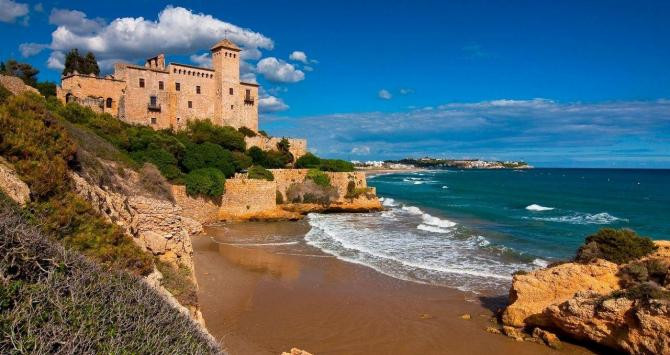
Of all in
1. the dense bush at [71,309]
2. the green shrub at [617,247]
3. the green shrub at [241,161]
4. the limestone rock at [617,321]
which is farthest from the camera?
the green shrub at [241,161]

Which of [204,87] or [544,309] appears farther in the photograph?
[204,87]

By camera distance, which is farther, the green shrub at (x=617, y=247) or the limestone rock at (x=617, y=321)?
the green shrub at (x=617, y=247)

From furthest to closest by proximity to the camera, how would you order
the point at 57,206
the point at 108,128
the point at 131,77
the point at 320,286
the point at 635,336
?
the point at 131,77, the point at 108,128, the point at 320,286, the point at 635,336, the point at 57,206

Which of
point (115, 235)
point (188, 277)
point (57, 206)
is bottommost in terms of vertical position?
point (188, 277)

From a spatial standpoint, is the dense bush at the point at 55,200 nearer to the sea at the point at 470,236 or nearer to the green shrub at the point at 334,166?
the sea at the point at 470,236

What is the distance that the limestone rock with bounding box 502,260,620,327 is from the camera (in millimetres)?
9641

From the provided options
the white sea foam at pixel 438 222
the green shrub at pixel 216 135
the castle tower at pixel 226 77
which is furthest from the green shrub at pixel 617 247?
the castle tower at pixel 226 77

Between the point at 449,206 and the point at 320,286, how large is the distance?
26003mm

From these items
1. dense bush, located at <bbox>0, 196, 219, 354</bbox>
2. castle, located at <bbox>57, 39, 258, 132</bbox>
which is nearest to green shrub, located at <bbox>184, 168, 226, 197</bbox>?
castle, located at <bbox>57, 39, 258, 132</bbox>

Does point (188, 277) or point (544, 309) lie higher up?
point (188, 277)

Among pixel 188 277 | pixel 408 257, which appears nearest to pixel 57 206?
pixel 188 277

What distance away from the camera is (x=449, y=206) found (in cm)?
3744

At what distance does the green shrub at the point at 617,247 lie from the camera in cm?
1027

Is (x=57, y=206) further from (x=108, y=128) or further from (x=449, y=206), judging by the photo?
(x=449, y=206)
